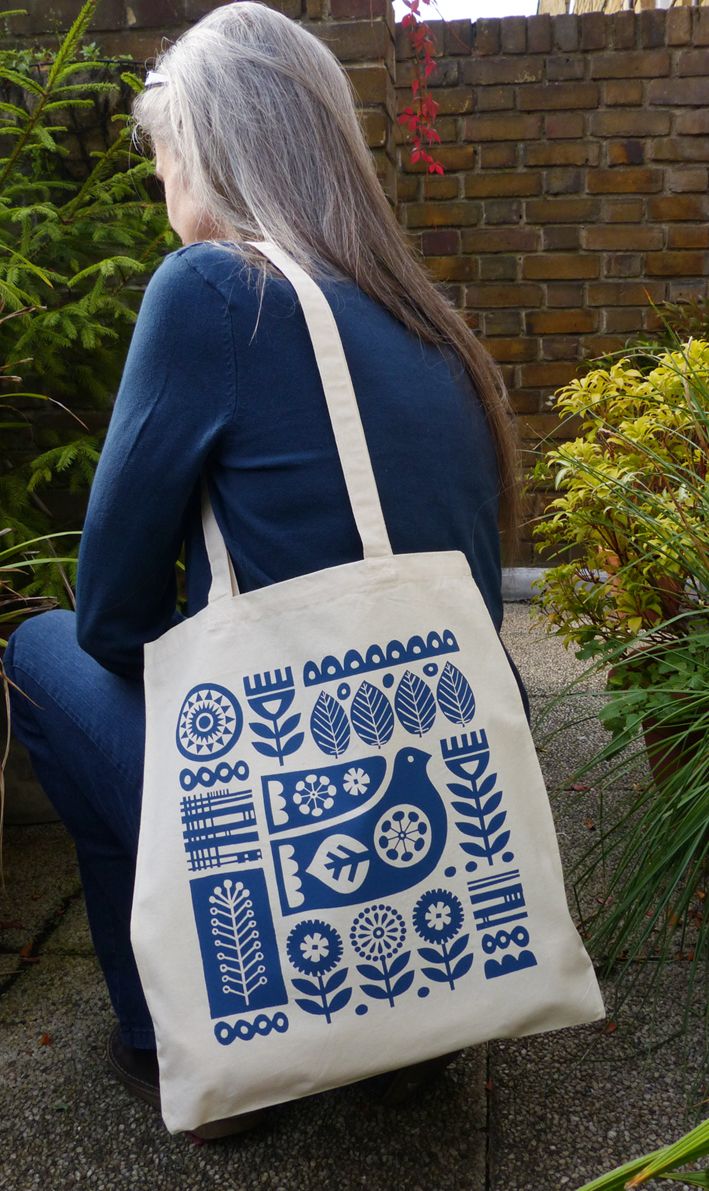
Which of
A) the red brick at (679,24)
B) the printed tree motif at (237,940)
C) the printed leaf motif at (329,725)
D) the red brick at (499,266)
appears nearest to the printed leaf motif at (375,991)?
the printed tree motif at (237,940)

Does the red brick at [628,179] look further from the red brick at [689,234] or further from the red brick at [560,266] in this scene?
the red brick at [560,266]

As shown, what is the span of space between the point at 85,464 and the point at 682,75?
3432 mm

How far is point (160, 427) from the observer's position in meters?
1.10

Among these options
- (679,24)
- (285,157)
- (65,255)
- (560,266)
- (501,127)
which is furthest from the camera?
(560,266)

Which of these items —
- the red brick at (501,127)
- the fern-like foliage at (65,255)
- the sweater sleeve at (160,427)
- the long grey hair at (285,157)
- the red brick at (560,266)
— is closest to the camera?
the sweater sleeve at (160,427)

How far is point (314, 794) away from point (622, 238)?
391 cm

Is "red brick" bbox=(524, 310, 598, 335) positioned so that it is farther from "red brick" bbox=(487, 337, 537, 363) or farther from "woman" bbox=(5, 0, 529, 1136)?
"woman" bbox=(5, 0, 529, 1136)

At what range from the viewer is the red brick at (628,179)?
419 centimetres

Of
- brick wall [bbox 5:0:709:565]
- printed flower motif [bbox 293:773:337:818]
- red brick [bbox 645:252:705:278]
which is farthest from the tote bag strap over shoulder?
red brick [bbox 645:252:705:278]

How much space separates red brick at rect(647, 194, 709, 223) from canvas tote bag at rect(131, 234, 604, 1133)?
377 centimetres

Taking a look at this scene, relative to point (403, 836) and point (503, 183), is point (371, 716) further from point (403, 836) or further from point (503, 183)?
point (503, 183)

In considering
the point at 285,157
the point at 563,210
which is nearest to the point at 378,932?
the point at 285,157

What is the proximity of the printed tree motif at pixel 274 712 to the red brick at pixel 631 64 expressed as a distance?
4044mm

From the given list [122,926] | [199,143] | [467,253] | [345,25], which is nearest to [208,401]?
[199,143]
